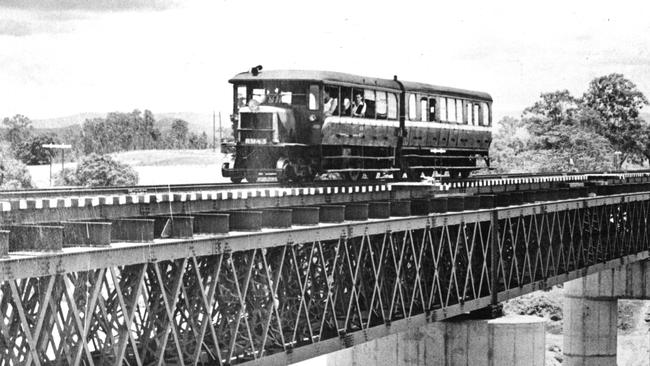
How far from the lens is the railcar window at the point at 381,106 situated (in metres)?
43.6

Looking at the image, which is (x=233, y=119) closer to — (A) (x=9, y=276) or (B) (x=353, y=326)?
(B) (x=353, y=326)

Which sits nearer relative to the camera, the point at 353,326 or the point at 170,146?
the point at 353,326

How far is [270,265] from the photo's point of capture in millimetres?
28375

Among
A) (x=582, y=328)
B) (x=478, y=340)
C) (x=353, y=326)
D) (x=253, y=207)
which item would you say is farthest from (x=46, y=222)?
(x=582, y=328)

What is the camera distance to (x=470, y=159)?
180 feet

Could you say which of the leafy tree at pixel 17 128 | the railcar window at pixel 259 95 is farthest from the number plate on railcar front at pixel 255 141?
the leafy tree at pixel 17 128

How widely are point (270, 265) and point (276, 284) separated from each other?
3.58 m

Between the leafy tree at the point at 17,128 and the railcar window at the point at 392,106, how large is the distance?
357 feet

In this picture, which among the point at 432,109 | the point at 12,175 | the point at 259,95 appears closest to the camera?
the point at 259,95

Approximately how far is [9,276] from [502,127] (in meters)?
184

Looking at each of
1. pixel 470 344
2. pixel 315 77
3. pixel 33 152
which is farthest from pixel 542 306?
pixel 33 152

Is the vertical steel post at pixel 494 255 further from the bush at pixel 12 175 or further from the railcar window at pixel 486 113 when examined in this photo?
Result: the bush at pixel 12 175

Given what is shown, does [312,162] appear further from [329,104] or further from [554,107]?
[554,107]

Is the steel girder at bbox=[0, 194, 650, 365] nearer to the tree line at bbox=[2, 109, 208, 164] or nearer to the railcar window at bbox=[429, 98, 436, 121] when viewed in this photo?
the railcar window at bbox=[429, 98, 436, 121]
